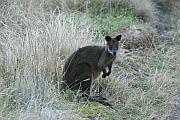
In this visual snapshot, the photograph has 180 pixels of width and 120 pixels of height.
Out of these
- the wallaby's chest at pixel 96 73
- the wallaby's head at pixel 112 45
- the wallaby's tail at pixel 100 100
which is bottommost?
the wallaby's tail at pixel 100 100

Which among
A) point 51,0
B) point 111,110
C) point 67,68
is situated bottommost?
point 111,110

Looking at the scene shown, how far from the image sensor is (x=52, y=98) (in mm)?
5535

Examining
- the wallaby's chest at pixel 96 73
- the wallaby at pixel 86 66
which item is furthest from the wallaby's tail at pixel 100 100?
the wallaby's chest at pixel 96 73

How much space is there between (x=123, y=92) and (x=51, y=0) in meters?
3.76

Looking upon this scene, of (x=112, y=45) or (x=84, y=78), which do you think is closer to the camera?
(x=84, y=78)

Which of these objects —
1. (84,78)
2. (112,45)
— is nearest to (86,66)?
(84,78)

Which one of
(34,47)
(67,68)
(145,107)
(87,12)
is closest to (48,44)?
(34,47)

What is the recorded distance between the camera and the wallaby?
5898 mm

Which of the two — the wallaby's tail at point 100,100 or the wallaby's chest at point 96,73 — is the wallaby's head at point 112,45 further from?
the wallaby's tail at point 100,100

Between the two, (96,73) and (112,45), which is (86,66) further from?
(112,45)

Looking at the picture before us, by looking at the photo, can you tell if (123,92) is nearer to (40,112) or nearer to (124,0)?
(40,112)

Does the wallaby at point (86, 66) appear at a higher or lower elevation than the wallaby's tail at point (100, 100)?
higher

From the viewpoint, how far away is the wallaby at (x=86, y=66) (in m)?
5.90

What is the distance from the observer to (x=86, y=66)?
5.94 m
